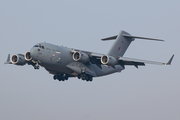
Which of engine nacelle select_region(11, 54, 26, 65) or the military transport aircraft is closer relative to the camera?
the military transport aircraft

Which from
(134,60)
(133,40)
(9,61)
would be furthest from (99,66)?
(9,61)

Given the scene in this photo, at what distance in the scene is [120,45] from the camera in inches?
1154

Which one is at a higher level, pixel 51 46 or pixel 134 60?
pixel 134 60

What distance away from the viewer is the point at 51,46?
979 inches

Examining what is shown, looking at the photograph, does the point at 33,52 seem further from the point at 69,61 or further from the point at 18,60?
the point at 69,61

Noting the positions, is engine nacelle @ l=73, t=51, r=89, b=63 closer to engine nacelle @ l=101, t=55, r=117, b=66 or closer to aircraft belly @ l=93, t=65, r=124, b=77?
engine nacelle @ l=101, t=55, r=117, b=66

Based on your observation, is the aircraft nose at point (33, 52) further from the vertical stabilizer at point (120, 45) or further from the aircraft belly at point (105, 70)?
the vertical stabilizer at point (120, 45)

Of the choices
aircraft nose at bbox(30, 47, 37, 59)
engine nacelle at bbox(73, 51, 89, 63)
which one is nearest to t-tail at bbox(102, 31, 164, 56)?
engine nacelle at bbox(73, 51, 89, 63)

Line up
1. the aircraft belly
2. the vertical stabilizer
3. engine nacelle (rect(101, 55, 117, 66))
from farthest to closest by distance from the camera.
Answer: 1. the vertical stabilizer
2. the aircraft belly
3. engine nacelle (rect(101, 55, 117, 66))

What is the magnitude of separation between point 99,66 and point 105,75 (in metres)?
2.37

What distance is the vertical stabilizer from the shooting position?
28.8 meters

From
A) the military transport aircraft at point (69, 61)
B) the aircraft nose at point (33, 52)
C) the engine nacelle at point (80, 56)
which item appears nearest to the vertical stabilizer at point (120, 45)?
the military transport aircraft at point (69, 61)

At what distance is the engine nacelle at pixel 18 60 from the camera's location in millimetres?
26062

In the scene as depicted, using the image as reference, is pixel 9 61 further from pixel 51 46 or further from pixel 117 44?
pixel 117 44
